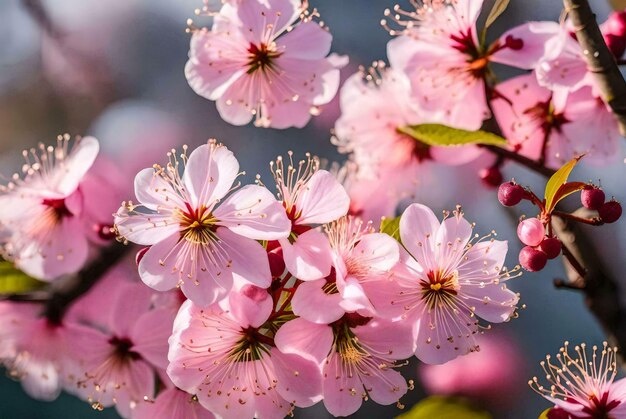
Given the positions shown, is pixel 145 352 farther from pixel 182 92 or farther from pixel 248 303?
pixel 182 92

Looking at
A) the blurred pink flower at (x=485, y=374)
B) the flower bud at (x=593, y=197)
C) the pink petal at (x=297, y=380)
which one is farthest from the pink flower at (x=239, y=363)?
the blurred pink flower at (x=485, y=374)

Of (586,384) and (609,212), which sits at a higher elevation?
(609,212)

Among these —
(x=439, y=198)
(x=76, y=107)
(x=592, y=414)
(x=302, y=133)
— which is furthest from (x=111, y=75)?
(x=592, y=414)

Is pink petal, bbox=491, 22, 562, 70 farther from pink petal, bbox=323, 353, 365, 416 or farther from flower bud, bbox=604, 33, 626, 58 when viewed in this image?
pink petal, bbox=323, 353, 365, 416

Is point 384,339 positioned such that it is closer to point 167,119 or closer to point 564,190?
point 564,190

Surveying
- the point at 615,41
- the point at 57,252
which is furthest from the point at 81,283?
the point at 615,41

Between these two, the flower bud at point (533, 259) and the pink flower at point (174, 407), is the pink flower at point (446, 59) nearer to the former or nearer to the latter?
the flower bud at point (533, 259)

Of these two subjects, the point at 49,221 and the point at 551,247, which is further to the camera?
the point at 49,221
